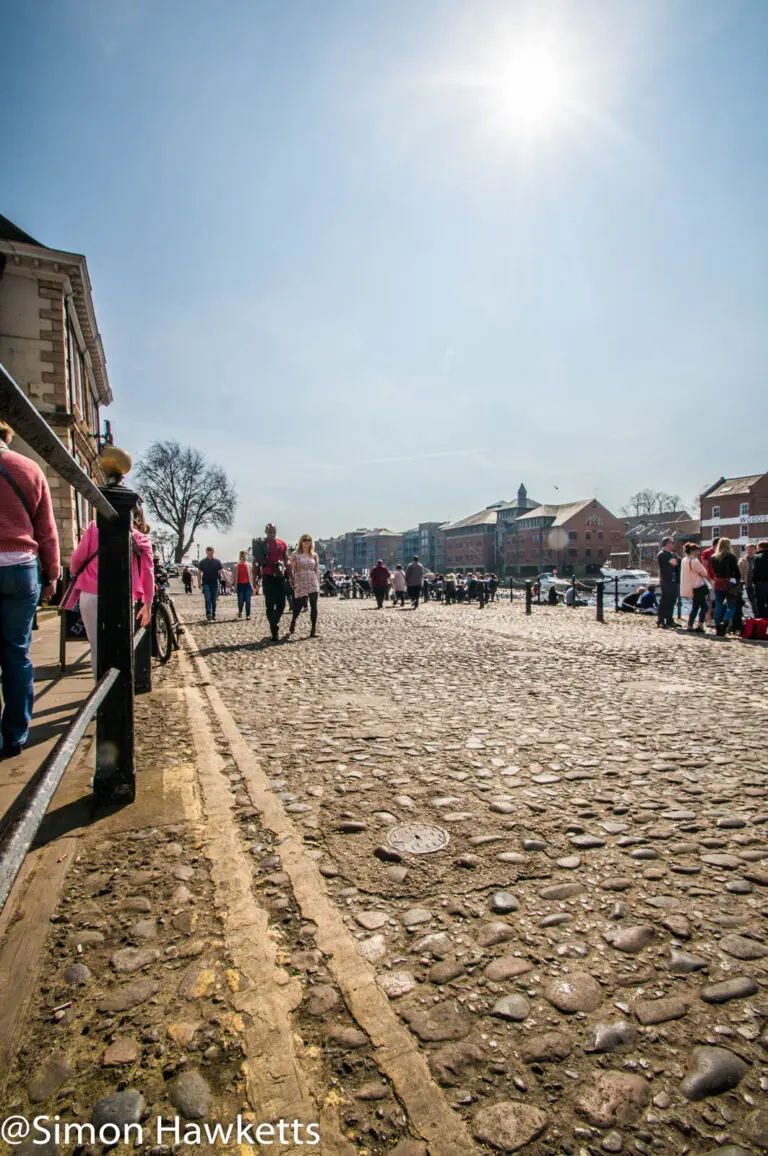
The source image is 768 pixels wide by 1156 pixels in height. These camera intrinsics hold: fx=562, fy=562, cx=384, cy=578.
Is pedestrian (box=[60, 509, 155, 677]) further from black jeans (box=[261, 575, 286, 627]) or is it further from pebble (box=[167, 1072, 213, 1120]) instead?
black jeans (box=[261, 575, 286, 627])

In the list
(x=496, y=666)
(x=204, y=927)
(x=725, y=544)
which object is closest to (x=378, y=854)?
(x=204, y=927)

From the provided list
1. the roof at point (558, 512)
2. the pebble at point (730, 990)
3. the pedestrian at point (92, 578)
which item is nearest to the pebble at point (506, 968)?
the pebble at point (730, 990)

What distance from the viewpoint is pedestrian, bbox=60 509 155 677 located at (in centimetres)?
396

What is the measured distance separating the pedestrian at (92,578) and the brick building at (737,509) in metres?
65.1

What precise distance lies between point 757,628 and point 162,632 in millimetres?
10855

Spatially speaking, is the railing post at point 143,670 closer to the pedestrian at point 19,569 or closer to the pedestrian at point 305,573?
the pedestrian at point 19,569

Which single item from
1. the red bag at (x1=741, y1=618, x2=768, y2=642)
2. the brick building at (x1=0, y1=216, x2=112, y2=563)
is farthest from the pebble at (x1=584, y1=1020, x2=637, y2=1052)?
the brick building at (x1=0, y1=216, x2=112, y2=563)

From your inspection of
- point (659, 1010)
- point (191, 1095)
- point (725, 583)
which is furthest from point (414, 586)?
point (191, 1095)

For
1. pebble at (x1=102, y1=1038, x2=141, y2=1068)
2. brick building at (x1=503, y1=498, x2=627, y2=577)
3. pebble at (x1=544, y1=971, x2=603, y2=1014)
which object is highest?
brick building at (x1=503, y1=498, x2=627, y2=577)

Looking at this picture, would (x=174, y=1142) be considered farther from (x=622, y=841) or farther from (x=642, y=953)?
(x=622, y=841)

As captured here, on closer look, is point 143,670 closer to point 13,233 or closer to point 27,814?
point 27,814

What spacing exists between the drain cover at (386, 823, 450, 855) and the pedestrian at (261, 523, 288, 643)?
7.84 metres

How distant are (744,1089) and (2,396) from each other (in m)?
2.24

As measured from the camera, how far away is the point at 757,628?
11000 mm
